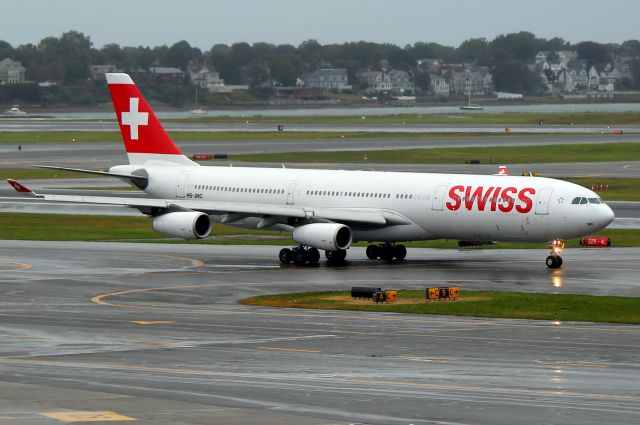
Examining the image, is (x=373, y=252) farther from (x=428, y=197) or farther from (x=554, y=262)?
(x=554, y=262)

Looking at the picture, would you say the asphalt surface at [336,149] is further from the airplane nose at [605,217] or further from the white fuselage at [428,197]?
the airplane nose at [605,217]

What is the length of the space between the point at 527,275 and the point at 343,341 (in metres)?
20.2

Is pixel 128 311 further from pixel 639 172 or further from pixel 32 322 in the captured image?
pixel 639 172

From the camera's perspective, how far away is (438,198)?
62188 millimetres

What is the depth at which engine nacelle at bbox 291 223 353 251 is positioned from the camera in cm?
6147

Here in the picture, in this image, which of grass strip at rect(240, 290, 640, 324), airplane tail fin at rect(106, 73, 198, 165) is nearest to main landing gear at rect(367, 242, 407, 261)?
airplane tail fin at rect(106, 73, 198, 165)

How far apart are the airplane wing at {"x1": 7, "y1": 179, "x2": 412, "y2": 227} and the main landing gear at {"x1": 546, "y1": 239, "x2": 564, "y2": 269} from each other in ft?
21.8

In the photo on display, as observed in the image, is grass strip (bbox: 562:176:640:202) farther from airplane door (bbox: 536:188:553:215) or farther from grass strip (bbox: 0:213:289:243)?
airplane door (bbox: 536:188:553:215)

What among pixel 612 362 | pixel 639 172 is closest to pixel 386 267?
pixel 612 362

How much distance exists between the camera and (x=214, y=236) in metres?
77.3

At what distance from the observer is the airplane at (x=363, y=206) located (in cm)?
6006

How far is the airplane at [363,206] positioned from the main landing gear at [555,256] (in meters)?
0.04

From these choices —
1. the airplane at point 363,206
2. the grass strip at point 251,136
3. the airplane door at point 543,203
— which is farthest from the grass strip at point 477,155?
the airplane door at point 543,203

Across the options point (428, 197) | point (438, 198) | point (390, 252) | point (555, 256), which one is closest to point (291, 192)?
point (390, 252)
